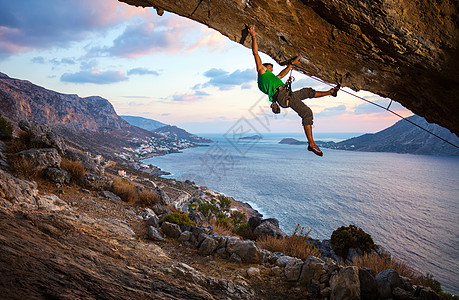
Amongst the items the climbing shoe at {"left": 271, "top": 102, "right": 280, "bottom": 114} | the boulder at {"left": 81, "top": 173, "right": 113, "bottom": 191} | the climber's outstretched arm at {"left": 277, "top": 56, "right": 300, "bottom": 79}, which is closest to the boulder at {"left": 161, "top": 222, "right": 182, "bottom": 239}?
the boulder at {"left": 81, "top": 173, "right": 113, "bottom": 191}

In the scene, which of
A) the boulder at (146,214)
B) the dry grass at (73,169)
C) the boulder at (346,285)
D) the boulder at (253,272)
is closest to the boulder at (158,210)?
the boulder at (146,214)

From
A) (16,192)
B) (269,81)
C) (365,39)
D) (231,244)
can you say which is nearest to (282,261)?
(231,244)

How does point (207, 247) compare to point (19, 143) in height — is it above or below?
below

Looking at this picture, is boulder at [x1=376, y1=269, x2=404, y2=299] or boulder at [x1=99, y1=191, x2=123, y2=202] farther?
boulder at [x1=99, y1=191, x2=123, y2=202]

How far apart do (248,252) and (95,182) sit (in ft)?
26.2

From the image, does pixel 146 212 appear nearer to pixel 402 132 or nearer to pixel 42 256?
pixel 42 256

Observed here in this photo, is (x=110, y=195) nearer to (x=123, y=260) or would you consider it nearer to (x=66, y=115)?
(x=123, y=260)

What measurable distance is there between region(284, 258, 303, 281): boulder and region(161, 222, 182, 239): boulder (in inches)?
145

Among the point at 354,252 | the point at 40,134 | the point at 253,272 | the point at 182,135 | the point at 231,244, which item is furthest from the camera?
the point at 182,135

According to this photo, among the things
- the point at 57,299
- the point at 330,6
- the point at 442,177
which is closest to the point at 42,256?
the point at 57,299

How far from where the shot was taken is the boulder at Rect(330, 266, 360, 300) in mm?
4176

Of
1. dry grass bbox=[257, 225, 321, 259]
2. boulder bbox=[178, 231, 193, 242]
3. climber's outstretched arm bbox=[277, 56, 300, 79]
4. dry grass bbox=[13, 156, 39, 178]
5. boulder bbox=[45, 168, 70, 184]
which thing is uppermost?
climber's outstretched arm bbox=[277, 56, 300, 79]

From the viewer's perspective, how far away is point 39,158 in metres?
8.63

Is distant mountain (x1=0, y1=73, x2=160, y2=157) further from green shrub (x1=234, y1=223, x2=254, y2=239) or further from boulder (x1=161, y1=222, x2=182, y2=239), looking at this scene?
boulder (x1=161, y1=222, x2=182, y2=239)
